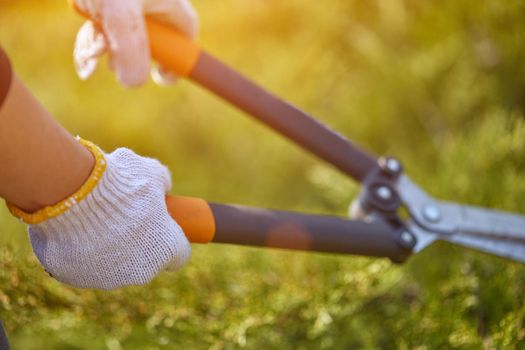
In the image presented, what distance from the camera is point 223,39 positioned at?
1.96 metres

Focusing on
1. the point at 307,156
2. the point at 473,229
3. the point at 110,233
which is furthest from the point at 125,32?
the point at 307,156

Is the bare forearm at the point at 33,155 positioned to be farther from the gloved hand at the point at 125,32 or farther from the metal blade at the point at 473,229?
the metal blade at the point at 473,229

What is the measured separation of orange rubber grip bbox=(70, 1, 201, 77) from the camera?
1000 mm

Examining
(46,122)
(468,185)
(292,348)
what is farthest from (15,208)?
(468,185)

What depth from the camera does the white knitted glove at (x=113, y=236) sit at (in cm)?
65

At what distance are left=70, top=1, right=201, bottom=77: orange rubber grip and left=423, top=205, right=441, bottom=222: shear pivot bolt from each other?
41cm

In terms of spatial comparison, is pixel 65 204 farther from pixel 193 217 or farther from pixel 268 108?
pixel 268 108

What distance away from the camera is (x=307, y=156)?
5.78 ft

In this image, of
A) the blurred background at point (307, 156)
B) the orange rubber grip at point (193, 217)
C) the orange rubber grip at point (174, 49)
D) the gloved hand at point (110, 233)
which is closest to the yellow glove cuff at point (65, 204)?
the gloved hand at point (110, 233)

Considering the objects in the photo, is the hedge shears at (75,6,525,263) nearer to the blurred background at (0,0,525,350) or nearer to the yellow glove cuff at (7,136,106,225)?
the blurred background at (0,0,525,350)

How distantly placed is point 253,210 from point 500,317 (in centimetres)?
46

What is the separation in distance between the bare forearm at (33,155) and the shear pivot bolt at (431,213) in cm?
56

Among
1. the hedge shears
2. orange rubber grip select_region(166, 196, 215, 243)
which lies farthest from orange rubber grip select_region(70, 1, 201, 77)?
orange rubber grip select_region(166, 196, 215, 243)

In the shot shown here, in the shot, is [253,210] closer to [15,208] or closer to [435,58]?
[15,208]
